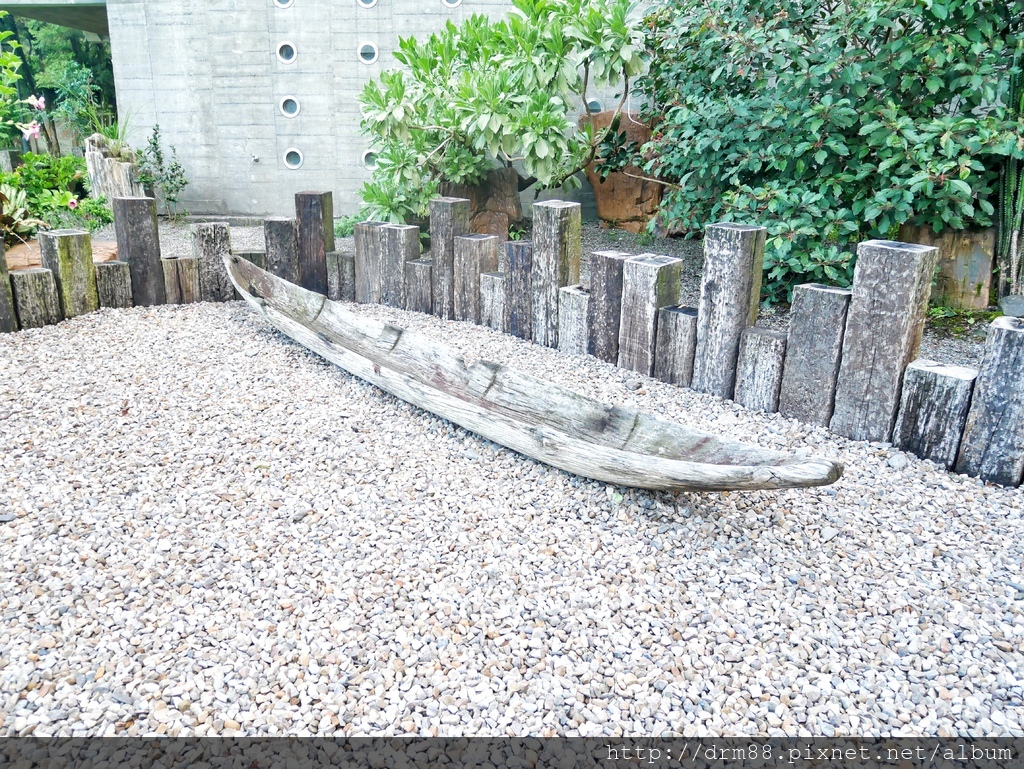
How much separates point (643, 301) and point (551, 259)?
611mm

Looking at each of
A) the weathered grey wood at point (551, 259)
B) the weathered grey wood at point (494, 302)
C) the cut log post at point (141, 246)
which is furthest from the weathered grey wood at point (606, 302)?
the cut log post at point (141, 246)

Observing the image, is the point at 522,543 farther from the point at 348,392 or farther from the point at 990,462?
the point at 990,462

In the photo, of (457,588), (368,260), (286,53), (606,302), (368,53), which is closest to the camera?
(457,588)

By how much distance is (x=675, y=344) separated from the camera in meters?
3.45

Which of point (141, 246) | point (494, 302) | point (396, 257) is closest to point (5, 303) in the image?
point (141, 246)

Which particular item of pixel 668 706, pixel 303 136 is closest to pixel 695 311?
pixel 668 706

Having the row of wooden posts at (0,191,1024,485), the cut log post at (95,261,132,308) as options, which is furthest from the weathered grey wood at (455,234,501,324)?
the cut log post at (95,261,132,308)

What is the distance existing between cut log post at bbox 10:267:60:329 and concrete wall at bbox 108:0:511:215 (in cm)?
430

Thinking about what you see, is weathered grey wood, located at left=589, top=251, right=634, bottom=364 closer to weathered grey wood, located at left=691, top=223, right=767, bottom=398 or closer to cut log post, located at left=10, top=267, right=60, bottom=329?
weathered grey wood, located at left=691, top=223, right=767, bottom=398

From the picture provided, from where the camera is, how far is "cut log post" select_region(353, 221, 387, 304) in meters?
4.61

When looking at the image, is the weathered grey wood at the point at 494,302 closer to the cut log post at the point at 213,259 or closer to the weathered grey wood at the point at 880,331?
the cut log post at the point at 213,259

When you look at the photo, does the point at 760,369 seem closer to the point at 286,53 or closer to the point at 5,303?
the point at 5,303

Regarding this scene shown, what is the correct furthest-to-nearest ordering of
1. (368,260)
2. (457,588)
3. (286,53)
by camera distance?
(286,53) < (368,260) < (457,588)

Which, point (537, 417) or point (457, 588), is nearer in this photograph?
Answer: point (457, 588)
